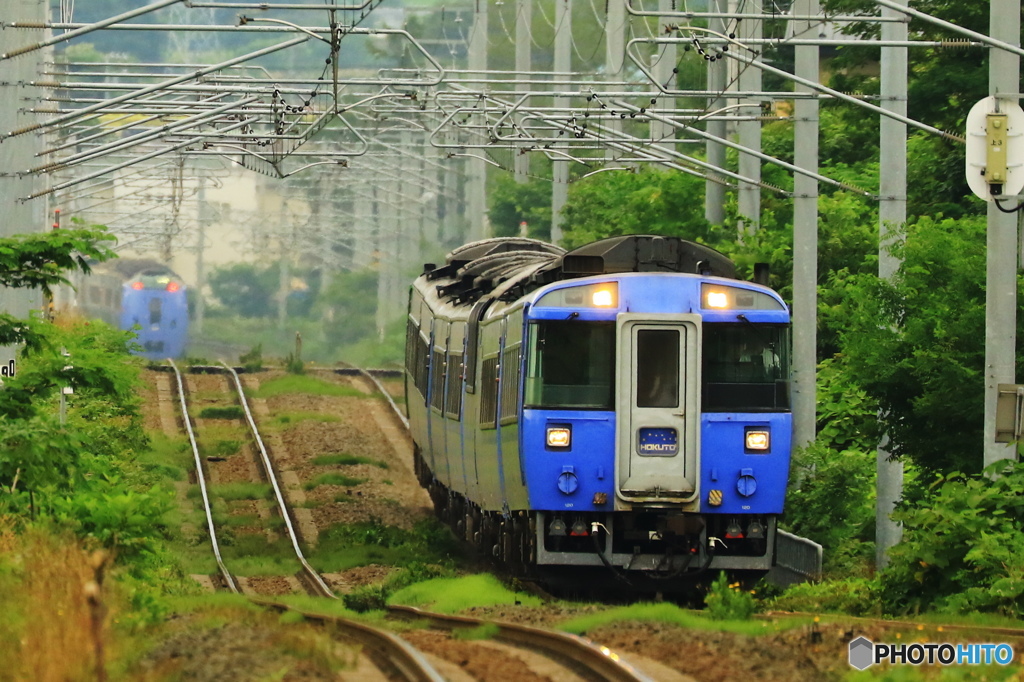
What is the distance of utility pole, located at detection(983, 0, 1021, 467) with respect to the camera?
52.4 ft

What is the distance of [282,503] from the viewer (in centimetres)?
2706

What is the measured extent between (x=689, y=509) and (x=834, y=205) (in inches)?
581

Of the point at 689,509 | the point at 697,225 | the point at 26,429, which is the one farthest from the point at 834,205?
the point at 26,429

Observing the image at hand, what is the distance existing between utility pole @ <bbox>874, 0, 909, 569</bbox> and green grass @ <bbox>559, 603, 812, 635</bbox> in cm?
590

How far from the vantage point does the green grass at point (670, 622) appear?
42.4 feet

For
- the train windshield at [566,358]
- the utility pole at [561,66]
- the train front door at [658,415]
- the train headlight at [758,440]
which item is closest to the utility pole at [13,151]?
the train windshield at [566,358]

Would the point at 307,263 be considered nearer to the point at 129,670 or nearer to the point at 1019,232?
the point at 1019,232

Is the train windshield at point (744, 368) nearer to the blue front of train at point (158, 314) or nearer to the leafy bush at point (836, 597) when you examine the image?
the leafy bush at point (836, 597)

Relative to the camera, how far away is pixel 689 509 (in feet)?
53.0

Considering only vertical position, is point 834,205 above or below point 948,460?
above

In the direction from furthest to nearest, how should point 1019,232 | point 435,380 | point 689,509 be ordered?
point 435,380 < point 1019,232 < point 689,509

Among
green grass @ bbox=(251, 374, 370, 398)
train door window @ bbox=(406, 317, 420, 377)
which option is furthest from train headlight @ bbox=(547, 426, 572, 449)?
green grass @ bbox=(251, 374, 370, 398)

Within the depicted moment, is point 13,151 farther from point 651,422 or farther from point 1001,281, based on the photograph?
point 1001,281

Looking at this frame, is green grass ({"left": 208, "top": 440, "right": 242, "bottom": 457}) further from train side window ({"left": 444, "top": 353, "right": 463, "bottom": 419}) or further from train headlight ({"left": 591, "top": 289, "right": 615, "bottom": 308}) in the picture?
train headlight ({"left": 591, "top": 289, "right": 615, "bottom": 308})
